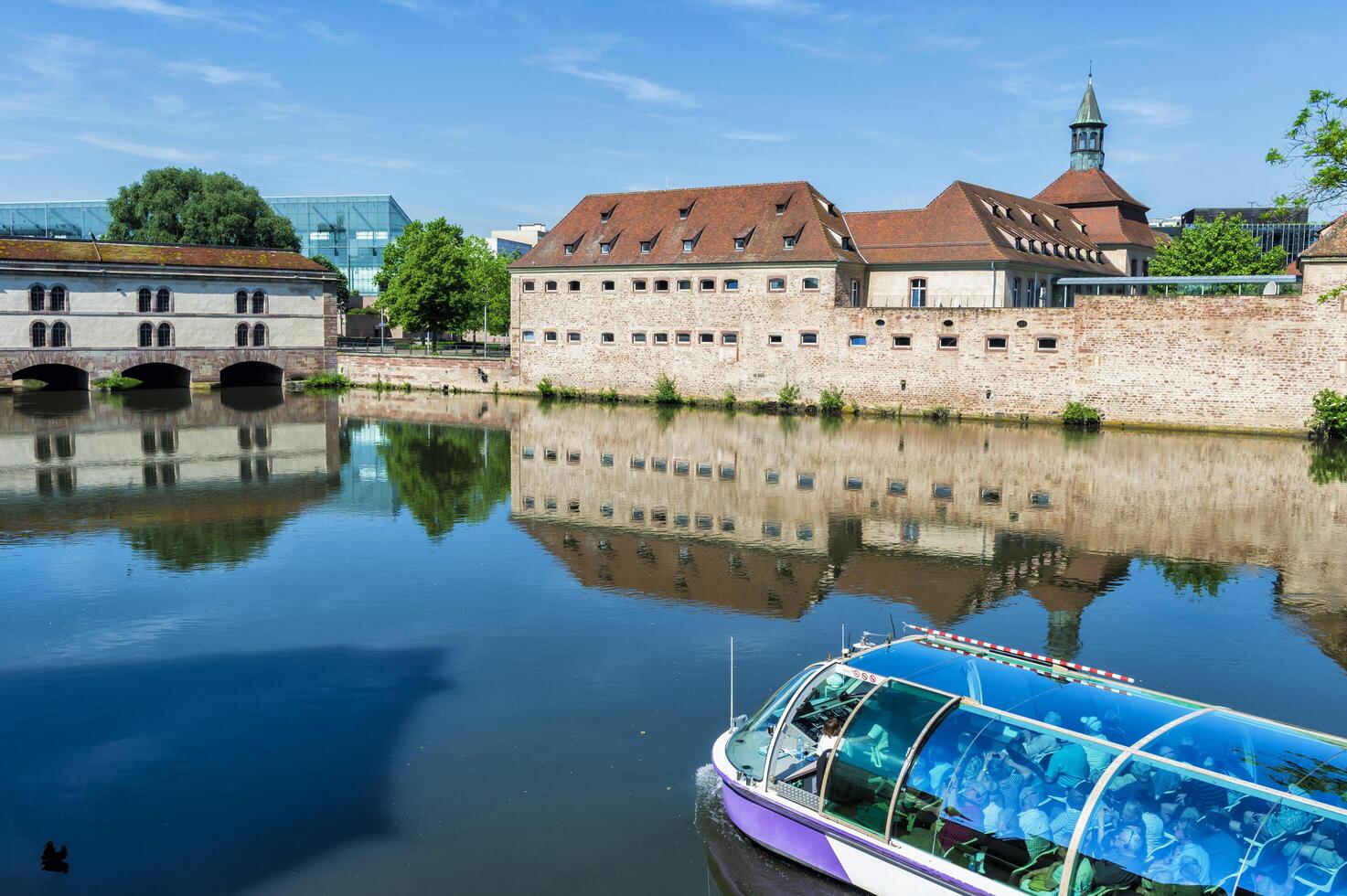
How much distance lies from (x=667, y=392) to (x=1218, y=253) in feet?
99.9

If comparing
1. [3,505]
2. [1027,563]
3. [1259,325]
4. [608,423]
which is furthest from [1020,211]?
[3,505]

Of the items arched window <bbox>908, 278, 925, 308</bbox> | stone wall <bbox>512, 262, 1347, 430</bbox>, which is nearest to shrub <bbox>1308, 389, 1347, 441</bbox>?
stone wall <bbox>512, 262, 1347, 430</bbox>

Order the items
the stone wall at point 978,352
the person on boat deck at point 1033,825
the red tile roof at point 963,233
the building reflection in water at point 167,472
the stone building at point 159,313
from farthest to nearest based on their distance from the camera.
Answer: the stone building at point 159,313, the red tile roof at point 963,233, the stone wall at point 978,352, the building reflection in water at point 167,472, the person on boat deck at point 1033,825

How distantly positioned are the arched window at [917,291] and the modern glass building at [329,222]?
→ 65401 mm

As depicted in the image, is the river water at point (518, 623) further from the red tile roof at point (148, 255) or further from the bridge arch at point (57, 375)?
the red tile roof at point (148, 255)

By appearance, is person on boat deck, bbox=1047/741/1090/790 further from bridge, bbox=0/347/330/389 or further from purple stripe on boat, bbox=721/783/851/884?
bridge, bbox=0/347/330/389

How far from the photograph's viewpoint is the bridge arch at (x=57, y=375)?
54.4 m

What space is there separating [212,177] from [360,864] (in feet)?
260

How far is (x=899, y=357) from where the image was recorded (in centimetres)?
4566

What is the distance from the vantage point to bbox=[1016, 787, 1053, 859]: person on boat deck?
739 cm

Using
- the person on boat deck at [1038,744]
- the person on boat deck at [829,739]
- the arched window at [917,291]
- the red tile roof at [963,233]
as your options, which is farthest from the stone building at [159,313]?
the person on boat deck at [1038,744]

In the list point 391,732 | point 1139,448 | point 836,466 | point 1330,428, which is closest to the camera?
point 391,732

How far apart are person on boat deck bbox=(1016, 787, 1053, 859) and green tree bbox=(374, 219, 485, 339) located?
2379 inches

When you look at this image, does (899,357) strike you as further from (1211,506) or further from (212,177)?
(212,177)
